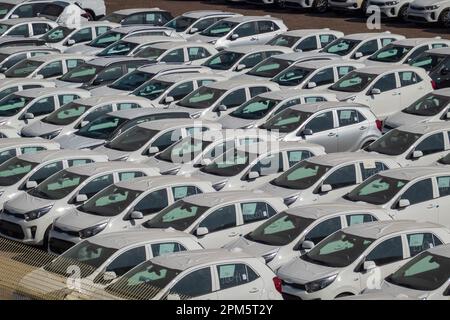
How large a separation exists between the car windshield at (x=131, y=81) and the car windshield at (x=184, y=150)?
6529mm

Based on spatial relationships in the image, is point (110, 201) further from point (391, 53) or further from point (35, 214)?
point (391, 53)

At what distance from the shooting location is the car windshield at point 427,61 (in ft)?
104

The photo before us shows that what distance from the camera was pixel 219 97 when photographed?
2891 centimetres

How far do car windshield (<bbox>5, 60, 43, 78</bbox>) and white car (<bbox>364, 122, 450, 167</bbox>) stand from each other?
1148cm

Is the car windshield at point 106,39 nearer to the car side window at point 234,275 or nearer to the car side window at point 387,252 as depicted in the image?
the car side window at point 387,252

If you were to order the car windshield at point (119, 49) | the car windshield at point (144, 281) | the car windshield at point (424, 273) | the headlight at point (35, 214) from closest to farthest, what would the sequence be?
1. the car windshield at point (144, 281)
2. the car windshield at point (424, 273)
3. the headlight at point (35, 214)
4. the car windshield at point (119, 49)

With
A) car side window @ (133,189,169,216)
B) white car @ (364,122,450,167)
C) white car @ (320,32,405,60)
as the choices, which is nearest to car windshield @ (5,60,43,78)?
white car @ (320,32,405,60)

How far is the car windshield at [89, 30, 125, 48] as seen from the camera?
37.1 m

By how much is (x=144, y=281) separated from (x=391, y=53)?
17653 mm

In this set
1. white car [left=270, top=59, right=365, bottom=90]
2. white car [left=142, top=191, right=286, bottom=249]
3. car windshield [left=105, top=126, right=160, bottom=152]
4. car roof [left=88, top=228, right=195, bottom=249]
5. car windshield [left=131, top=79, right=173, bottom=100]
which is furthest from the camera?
white car [left=270, top=59, right=365, bottom=90]

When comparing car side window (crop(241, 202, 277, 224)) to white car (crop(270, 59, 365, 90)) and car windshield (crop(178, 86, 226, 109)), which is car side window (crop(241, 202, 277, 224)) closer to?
car windshield (crop(178, 86, 226, 109))

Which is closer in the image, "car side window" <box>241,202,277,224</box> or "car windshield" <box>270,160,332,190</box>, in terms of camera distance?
"car side window" <box>241,202,277,224</box>

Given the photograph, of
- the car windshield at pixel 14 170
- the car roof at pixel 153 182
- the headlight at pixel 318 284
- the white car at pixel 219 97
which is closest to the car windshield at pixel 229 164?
the car roof at pixel 153 182
